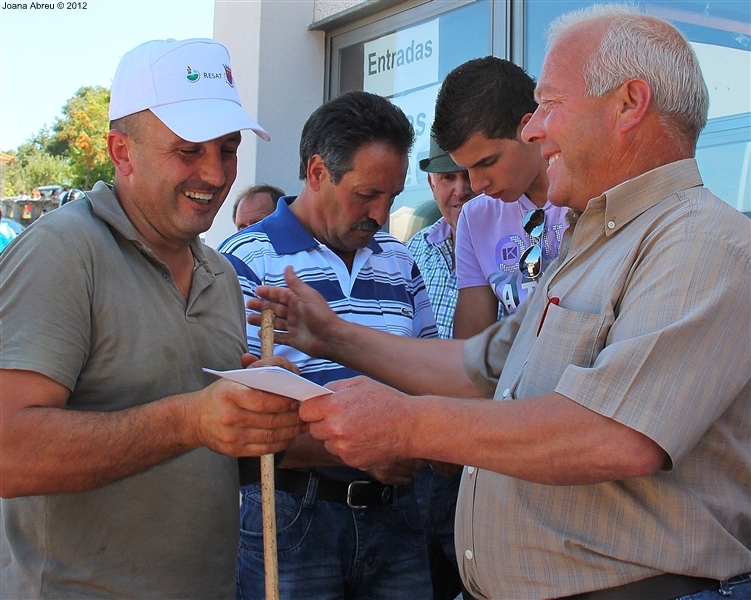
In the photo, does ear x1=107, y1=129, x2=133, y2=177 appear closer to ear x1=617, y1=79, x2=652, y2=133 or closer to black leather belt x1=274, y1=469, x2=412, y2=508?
black leather belt x1=274, y1=469, x2=412, y2=508

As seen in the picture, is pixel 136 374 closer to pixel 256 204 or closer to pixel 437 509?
pixel 437 509

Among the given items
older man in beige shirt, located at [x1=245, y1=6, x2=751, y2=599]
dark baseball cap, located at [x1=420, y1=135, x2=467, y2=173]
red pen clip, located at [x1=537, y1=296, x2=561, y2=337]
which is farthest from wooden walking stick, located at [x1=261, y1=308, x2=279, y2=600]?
dark baseball cap, located at [x1=420, y1=135, x2=467, y2=173]

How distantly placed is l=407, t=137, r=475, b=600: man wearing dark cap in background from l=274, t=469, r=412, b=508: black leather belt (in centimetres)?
45

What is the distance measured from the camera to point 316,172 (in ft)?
9.55

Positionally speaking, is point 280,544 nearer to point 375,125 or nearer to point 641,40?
point 375,125

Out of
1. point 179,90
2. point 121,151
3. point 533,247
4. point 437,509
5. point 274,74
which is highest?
point 274,74

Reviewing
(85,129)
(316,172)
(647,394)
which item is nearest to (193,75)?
(316,172)

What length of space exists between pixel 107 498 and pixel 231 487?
1.23 feet

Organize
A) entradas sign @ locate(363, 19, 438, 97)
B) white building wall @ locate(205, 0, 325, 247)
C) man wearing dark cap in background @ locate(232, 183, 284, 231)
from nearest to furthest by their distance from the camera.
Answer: man wearing dark cap in background @ locate(232, 183, 284, 231)
entradas sign @ locate(363, 19, 438, 97)
white building wall @ locate(205, 0, 325, 247)

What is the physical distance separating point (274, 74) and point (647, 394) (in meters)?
4.79

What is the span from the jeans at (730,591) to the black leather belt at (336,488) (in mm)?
1079

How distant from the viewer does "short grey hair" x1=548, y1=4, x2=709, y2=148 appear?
1.91m

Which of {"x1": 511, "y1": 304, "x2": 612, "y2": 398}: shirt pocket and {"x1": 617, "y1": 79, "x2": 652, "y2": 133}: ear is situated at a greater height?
{"x1": 617, "y1": 79, "x2": 652, "y2": 133}: ear

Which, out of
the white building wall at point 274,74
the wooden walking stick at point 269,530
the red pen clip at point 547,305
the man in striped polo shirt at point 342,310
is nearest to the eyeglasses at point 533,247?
the man in striped polo shirt at point 342,310
